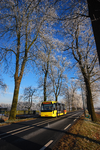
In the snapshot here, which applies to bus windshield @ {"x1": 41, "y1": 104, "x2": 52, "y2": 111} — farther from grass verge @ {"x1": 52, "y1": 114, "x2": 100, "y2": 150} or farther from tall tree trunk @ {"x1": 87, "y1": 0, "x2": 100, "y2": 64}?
tall tree trunk @ {"x1": 87, "y1": 0, "x2": 100, "y2": 64}

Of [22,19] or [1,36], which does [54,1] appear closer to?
[22,19]

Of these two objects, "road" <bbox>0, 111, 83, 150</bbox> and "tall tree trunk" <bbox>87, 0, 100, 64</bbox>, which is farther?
"road" <bbox>0, 111, 83, 150</bbox>

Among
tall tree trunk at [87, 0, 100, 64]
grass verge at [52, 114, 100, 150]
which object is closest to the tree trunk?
grass verge at [52, 114, 100, 150]

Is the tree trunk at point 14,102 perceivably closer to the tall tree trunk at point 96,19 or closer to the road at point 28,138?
the road at point 28,138

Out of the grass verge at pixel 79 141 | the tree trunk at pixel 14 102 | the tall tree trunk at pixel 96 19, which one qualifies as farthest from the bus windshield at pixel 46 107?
the tall tree trunk at pixel 96 19

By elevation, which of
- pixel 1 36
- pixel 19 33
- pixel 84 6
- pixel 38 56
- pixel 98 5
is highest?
pixel 19 33

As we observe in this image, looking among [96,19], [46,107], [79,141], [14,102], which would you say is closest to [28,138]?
[79,141]

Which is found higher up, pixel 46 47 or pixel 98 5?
pixel 46 47

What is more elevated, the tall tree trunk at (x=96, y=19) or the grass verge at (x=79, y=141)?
the tall tree trunk at (x=96, y=19)

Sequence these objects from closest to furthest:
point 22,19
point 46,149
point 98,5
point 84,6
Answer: point 98,5 → point 46,149 → point 84,6 → point 22,19

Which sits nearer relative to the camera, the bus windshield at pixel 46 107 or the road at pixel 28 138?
the road at pixel 28 138

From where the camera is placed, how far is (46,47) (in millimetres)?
17141

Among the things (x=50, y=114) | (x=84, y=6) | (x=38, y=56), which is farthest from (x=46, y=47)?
(x=84, y=6)

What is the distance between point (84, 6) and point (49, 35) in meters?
11.0
